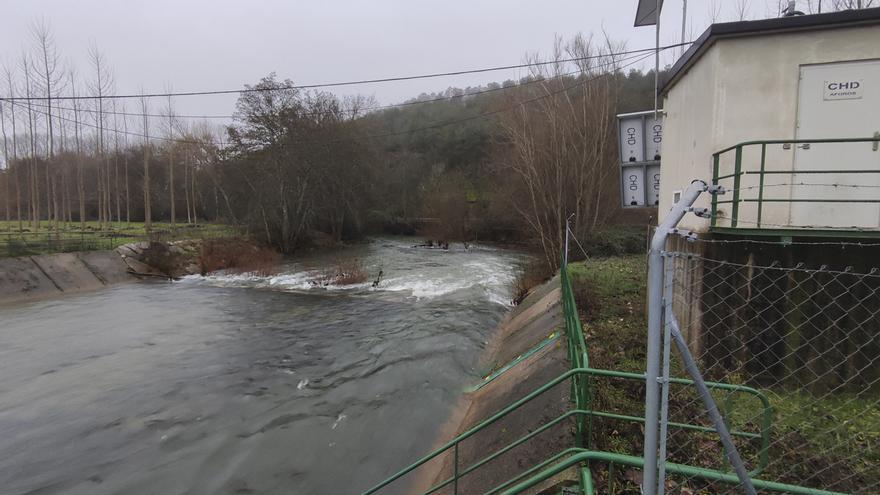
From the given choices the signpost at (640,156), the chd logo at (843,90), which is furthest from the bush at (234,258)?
the chd logo at (843,90)

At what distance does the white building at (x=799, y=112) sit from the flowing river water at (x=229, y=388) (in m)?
6.55

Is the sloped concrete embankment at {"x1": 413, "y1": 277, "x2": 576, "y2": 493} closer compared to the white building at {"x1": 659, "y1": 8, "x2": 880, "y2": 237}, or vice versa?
the sloped concrete embankment at {"x1": 413, "y1": 277, "x2": 576, "y2": 493}

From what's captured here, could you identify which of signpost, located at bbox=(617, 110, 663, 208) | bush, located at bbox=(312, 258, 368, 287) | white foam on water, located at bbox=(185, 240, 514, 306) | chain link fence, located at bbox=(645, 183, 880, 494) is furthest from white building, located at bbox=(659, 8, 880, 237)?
bush, located at bbox=(312, 258, 368, 287)

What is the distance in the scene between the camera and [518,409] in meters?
6.64

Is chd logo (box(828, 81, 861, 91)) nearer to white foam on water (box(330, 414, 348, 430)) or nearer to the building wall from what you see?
the building wall

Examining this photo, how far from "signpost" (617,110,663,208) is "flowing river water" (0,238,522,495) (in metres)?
5.65

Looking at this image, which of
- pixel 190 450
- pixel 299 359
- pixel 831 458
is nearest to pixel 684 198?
pixel 831 458

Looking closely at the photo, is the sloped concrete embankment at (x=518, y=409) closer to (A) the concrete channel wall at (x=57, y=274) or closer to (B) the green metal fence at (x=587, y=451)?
(B) the green metal fence at (x=587, y=451)

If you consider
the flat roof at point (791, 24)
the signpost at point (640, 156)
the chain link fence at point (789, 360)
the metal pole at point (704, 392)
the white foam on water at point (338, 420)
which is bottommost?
the white foam on water at point (338, 420)

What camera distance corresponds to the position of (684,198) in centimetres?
197

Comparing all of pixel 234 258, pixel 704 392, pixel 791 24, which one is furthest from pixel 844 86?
pixel 234 258

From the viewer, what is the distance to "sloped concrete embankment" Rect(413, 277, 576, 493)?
508 cm

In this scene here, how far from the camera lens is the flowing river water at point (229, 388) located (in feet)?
23.2

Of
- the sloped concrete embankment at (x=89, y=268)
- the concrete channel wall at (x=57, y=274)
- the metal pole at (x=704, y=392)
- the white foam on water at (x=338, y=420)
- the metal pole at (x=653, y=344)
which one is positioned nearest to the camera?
the metal pole at (x=653, y=344)
